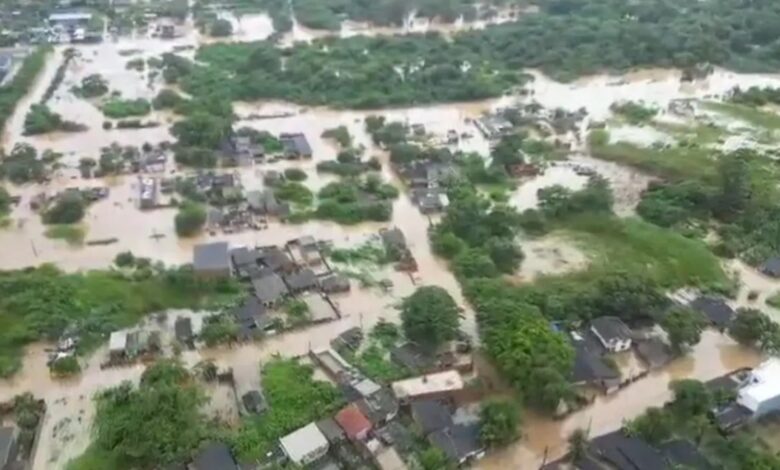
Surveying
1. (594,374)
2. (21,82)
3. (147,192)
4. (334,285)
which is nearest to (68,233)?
(147,192)

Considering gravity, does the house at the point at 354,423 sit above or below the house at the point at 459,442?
above

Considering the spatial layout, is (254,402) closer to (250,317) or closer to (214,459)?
(214,459)

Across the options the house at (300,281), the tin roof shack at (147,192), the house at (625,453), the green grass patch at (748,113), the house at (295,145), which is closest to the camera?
the house at (625,453)

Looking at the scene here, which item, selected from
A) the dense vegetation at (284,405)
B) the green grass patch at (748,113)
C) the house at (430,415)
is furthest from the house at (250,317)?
the green grass patch at (748,113)

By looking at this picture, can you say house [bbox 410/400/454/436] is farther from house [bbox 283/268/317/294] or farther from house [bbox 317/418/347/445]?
house [bbox 283/268/317/294]

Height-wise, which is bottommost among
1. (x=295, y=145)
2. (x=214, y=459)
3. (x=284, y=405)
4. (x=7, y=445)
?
(x=284, y=405)

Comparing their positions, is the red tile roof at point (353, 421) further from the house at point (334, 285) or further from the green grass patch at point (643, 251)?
the green grass patch at point (643, 251)

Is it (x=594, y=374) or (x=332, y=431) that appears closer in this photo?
(x=332, y=431)
